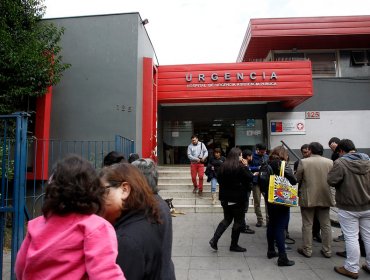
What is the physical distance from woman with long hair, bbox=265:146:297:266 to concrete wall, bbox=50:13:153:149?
5.00m

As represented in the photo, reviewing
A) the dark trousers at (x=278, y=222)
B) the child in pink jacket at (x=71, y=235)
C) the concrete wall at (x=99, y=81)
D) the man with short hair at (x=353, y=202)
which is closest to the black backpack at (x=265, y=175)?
the dark trousers at (x=278, y=222)

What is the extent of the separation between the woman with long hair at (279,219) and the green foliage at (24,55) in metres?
5.93

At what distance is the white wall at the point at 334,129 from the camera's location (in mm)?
11336

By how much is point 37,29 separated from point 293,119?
9.01 meters

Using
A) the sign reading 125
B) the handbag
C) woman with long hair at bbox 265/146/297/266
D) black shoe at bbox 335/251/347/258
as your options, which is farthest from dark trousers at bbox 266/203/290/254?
the sign reading 125

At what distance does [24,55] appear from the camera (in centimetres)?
696

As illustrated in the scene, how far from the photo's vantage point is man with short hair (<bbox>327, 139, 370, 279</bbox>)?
3930 mm

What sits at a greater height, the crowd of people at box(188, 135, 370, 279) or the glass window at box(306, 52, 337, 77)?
the glass window at box(306, 52, 337, 77)

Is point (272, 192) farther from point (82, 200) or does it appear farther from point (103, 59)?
point (103, 59)

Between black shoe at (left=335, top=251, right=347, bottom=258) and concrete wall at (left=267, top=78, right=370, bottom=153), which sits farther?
concrete wall at (left=267, top=78, right=370, bottom=153)

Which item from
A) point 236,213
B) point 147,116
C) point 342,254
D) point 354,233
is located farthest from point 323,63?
point 354,233

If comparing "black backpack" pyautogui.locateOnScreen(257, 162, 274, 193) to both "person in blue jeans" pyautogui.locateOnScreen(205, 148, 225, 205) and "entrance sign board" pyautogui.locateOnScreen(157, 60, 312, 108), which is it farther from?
"entrance sign board" pyautogui.locateOnScreen(157, 60, 312, 108)

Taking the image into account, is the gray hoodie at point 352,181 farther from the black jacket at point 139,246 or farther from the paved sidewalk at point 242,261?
the black jacket at point 139,246

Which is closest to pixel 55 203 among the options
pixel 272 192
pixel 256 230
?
pixel 272 192
